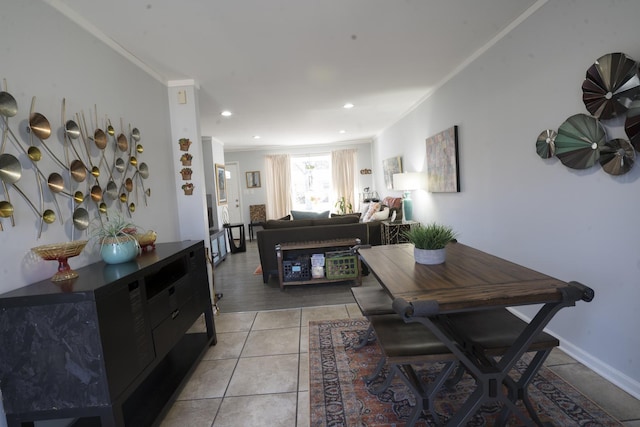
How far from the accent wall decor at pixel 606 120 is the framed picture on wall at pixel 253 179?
6.80 meters

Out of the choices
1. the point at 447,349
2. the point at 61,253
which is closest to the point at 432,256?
the point at 447,349

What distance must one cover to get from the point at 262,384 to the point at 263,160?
6.56 meters

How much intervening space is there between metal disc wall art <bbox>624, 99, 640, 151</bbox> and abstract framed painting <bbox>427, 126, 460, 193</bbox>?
1.81 meters

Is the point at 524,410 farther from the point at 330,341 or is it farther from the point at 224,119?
the point at 224,119

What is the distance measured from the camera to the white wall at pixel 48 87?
1.41m

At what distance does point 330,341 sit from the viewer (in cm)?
241

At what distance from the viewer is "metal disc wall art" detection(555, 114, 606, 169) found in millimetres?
1692

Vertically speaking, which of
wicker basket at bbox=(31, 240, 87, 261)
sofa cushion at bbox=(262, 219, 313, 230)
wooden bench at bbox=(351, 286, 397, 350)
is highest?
wicker basket at bbox=(31, 240, 87, 261)

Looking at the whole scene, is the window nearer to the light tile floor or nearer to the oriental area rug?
the light tile floor

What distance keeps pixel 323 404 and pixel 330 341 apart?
0.70 meters

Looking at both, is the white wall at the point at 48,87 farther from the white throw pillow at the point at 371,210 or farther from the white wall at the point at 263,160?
the white wall at the point at 263,160

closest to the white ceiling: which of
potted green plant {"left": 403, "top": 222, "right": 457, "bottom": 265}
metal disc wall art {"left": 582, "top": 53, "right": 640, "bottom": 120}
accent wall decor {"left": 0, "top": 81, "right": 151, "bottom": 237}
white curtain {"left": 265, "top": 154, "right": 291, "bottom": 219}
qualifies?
accent wall decor {"left": 0, "top": 81, "right": 151, "bottom": 237}

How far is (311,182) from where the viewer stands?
8125 mm

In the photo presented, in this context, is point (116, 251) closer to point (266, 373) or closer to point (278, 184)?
point (266, 373)
